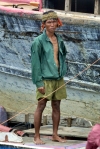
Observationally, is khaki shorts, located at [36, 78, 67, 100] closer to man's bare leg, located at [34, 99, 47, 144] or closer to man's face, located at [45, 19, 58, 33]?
man's bare leg, located at [34, 99, 47, 144]

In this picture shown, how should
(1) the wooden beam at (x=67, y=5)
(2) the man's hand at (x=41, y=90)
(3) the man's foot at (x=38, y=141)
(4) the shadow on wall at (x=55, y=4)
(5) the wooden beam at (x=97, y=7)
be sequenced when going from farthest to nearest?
(4) the shadow on wall at (x=55, y=4) → (1) the wooden beam at (x=67, y=5) → (5) the wooden beam at (x=97, y=7) → (3) the man's foot at (x=38, y=141) → (2) the man's hand at (x=41, y=90)

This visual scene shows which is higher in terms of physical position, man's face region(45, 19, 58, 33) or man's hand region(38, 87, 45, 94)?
man's face region(45, 19, 58, 33)

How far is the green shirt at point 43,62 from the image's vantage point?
21.5 ft

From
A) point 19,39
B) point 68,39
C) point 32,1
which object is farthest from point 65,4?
point 32,1

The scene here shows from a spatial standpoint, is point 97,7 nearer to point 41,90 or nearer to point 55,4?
point 55,4

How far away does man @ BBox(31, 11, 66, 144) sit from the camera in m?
6.56

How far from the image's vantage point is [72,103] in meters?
8.52

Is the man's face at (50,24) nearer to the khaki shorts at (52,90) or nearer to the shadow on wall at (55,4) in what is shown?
the khaki shorts at (52,90)

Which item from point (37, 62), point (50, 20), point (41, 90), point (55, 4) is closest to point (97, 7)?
point (55, 4)

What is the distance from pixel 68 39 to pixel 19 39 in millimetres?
1072

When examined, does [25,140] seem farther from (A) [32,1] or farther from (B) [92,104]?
(A) [32,1]

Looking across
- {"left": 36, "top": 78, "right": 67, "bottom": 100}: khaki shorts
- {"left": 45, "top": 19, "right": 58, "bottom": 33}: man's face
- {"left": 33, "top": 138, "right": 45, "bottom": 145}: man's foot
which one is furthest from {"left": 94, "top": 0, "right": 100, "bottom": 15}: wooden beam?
{"left": 33, "top": 138, "right": 45, "bottom": 145}: man's foot

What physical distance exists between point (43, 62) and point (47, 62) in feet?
0.18

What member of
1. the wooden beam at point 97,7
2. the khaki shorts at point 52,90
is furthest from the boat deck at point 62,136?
the wooden beam at point 97,7
